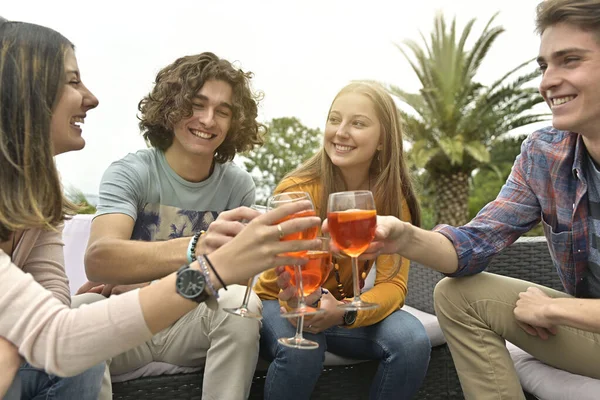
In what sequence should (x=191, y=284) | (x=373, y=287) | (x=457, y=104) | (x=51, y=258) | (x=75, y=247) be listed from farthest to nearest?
(x=457, y=104) < (x=75, y=247) < (x=373, y=287) < (x=51, y=258) < (x=191, y=284)

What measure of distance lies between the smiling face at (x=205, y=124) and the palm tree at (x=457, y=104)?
10335 millimetres

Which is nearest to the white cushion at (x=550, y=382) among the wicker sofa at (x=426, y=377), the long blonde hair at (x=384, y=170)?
the wicker sofa at (x=426, y=377)

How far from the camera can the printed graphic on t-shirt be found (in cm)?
276

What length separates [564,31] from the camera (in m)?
2.33

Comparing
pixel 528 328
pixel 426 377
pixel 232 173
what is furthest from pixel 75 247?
pixel 528 328

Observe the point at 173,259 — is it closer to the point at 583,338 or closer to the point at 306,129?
the point at 583,338

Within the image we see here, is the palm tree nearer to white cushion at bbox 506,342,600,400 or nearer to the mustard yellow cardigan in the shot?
the mustard yellow cardigan

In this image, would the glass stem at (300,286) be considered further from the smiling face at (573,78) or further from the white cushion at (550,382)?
the smiling face at (573,78)

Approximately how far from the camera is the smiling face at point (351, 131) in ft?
9.36

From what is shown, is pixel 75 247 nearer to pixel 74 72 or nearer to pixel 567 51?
pixel 74 72

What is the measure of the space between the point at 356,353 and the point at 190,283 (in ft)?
4.41

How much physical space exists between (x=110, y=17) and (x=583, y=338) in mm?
9673

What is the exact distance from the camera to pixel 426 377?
2.91 metres

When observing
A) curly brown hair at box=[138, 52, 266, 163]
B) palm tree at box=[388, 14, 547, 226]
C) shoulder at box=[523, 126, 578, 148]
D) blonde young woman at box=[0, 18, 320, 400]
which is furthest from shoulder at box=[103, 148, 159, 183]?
palm tree at box=[388, 14, 547, 226]
